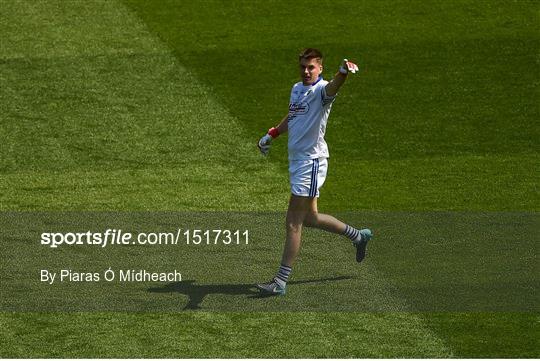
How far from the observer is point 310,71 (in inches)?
478

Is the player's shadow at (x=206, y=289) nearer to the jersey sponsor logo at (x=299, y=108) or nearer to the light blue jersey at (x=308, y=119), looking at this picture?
the light blue jersey at (x=308, y=119)

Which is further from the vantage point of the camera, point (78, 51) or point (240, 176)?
point (78, 51)

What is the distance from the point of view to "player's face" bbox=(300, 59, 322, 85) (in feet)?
39.7

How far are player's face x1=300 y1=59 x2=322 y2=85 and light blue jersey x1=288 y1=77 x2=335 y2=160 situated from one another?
0.05 m

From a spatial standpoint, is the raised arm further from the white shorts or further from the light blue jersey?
the white shorts

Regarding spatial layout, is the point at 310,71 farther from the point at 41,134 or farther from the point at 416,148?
the point at 41,134

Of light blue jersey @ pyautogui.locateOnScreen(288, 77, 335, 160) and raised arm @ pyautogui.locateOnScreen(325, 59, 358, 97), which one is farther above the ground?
raised arm @ pyautogui.locateOnScreen(325, 59, 358, 97)

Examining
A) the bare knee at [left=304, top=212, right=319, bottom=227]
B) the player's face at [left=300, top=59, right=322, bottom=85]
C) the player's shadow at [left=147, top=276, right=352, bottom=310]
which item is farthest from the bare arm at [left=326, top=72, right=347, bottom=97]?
the player's shadow at [left=147, top=276, right=352, bottom=310]

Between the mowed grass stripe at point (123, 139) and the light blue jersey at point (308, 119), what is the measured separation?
1549mm

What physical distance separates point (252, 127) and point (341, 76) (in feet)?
19.7

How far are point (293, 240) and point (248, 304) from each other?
2.40 ft

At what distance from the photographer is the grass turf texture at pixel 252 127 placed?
11477mm

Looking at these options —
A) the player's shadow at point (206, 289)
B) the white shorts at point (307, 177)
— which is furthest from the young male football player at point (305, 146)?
the player's shadow at point (206, 289)

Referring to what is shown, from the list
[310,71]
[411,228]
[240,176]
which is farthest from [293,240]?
[240,176]
